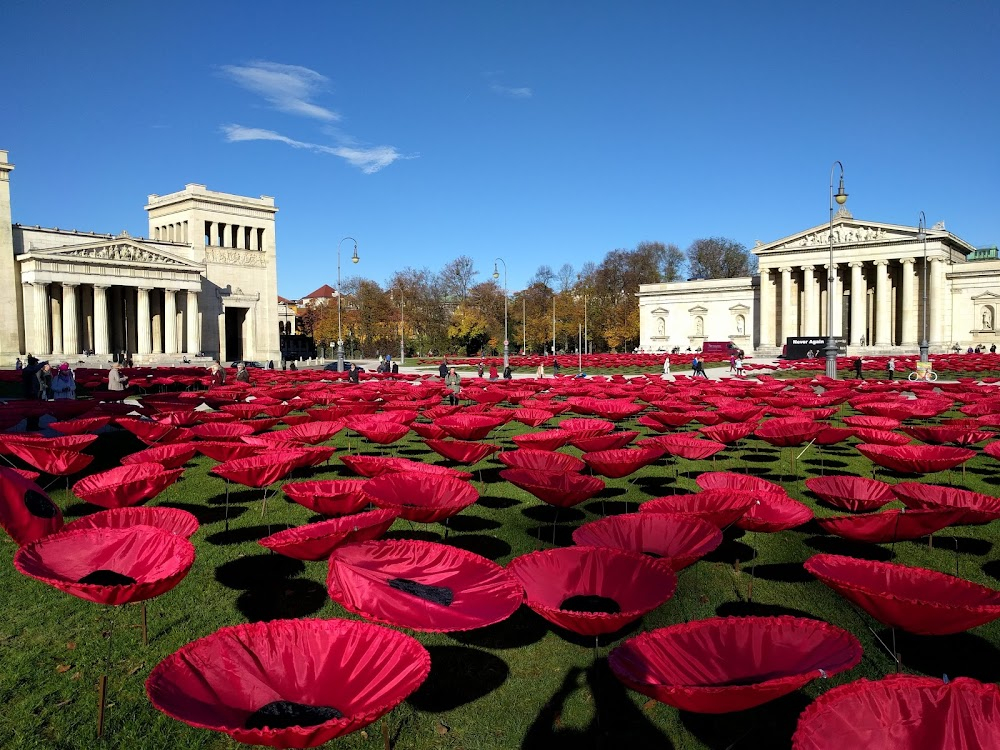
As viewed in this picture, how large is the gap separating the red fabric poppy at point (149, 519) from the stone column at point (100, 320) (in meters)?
59.3

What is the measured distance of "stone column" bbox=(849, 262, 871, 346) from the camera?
6925cm

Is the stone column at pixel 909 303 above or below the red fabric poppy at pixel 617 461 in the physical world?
above

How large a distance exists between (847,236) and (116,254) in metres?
68.5

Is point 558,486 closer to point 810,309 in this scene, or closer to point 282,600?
point 282,600

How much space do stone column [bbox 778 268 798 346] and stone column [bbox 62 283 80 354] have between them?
6607 centimetres

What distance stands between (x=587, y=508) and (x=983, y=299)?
74828mm

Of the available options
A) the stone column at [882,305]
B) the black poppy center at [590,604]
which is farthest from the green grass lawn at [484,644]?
the stone column at [882,305]

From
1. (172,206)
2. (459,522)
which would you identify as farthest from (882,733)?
(172,206)

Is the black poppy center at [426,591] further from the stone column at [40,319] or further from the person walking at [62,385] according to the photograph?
the stone column at [40,319]

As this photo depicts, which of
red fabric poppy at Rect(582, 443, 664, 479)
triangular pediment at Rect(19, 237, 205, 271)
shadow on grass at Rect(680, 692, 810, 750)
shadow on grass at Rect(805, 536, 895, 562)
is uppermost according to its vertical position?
triangular pediment at Rect(19, 237, 205, 271)

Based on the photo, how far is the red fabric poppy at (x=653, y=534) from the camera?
5.23m

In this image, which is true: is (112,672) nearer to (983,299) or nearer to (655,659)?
(655,659)

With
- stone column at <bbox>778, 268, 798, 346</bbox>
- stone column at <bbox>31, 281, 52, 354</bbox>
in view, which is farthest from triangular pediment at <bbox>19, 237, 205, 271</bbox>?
stone column at <bbox>778, 268, 798, 346</bbox>

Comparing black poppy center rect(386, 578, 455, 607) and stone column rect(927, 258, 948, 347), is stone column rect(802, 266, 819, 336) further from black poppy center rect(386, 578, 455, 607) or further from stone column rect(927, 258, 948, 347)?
black poppy center rect(386, 578, 455, 607)
